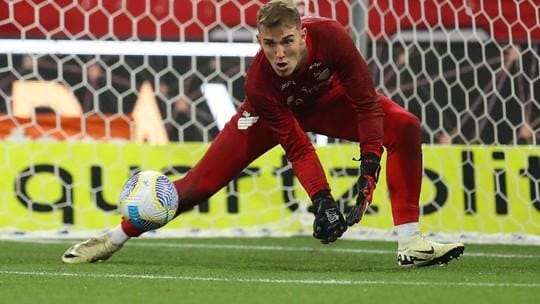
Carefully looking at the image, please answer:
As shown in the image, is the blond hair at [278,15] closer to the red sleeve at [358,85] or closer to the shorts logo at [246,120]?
the red sleeve at [358,85]

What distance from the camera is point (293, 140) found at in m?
5.61

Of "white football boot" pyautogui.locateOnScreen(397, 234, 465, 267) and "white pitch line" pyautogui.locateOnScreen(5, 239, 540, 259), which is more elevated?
"white football boot" pyautogui.locateOnScreen(397, 234, 465, 267)

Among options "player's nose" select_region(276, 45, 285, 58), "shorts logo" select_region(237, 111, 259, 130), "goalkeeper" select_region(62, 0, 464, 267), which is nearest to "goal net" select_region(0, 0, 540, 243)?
"goalkeeper" select_region(62, 0, 464, 267)

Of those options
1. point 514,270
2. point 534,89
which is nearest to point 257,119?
point 514,270

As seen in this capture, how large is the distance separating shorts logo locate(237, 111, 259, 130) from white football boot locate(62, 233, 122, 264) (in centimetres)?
81

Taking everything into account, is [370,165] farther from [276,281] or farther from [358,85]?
[276,281]

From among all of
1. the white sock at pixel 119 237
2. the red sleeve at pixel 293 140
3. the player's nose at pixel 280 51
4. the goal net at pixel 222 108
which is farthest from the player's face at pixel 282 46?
the goal net at pixel 222 108

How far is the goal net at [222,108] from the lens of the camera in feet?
25.5

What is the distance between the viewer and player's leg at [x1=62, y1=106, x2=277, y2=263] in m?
5.98

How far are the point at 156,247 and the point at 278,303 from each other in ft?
9.81

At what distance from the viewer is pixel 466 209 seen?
7.98 meters

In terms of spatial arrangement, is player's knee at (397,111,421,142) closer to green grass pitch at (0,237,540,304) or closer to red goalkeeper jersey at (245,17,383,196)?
red goalkeeper jersey at (245,17,383,196)

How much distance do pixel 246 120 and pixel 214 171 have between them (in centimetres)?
29

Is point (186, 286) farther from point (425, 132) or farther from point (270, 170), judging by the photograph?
point (425, 132)
